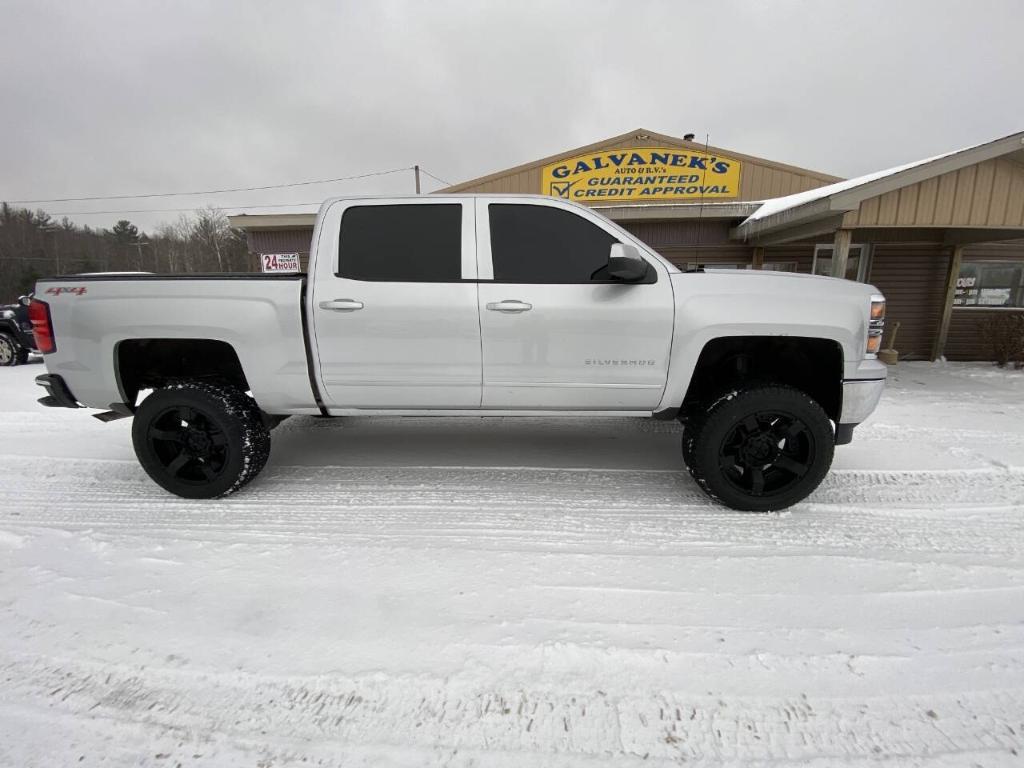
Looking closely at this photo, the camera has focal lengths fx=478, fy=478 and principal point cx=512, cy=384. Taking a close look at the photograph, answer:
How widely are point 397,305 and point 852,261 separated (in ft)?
39.2

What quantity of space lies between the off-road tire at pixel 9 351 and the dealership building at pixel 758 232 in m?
5.27

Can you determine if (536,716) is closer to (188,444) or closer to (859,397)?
(859,397)

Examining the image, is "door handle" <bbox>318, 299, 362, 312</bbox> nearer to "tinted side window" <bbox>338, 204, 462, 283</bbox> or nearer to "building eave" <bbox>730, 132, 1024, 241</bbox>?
"tinted side window" <bbox>338, 204, 462, 283</bbox>

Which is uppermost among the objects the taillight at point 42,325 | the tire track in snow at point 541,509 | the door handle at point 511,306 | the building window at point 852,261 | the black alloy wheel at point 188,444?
the building window at point 852,261

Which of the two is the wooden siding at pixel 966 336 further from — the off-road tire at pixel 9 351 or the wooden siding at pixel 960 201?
the off-road tire at pixel 9 351

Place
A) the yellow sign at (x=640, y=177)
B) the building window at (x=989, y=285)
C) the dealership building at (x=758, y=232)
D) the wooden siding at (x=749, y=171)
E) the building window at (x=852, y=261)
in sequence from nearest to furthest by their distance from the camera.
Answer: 1. the dealership building at (x=758, y=232)
2. the building window at (x=989, y=285)
3. the building window at (x=852, y=261)
4. the wooden siding at (x=749, y=171)
5. the yellow sign at (x=640, y=177)

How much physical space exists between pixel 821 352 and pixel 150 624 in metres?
4.08

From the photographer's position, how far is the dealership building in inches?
396

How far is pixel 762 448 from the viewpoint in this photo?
307 centimetres

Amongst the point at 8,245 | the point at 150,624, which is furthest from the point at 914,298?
the point at 8,245

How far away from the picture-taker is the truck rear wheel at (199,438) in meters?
3.16

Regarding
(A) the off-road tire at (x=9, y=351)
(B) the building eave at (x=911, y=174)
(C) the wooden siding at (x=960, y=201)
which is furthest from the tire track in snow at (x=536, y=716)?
(A) the off-road tire at (x=9, y=351)

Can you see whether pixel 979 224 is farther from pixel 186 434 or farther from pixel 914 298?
pixel 186 434

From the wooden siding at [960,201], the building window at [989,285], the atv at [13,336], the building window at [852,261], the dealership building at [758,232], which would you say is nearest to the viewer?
the wooden siding at [960,201]
